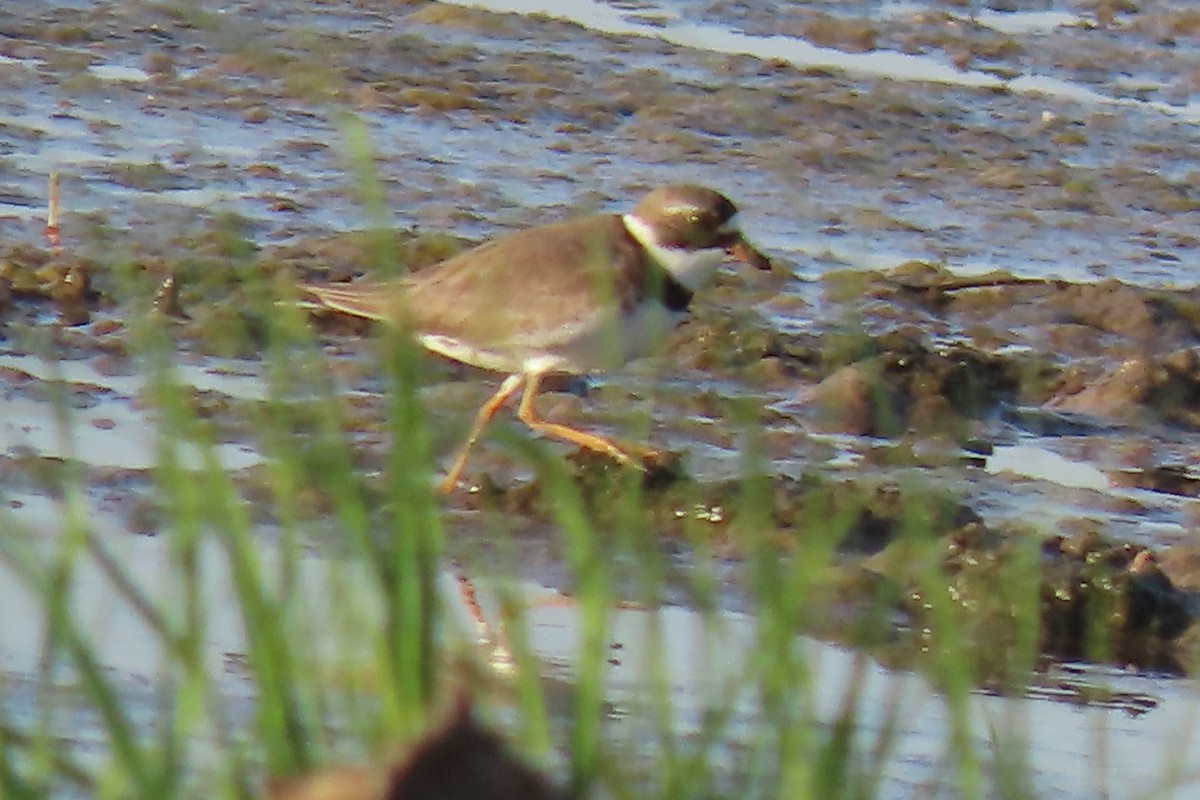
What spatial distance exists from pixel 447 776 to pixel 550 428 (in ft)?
15.7

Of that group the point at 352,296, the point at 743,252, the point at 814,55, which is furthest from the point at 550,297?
the point at 814,55

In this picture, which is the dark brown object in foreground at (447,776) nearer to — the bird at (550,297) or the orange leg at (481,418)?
the orange leg at (481,418)

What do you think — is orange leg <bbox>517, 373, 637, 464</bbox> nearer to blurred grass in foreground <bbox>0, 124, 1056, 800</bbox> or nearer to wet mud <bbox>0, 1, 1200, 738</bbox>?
wet mud <bbox>0, 1, 1200, 738</bbox>

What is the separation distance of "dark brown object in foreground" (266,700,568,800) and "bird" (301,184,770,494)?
13.4 feet

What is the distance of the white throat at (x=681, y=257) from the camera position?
22.7ft

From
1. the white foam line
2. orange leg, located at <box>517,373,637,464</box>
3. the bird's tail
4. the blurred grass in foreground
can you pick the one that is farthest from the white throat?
the white foam line

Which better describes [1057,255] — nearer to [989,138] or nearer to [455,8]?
[989,138]

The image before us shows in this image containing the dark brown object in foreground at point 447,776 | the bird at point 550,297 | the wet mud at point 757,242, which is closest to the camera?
the dark brown object in foreground at point 447,776

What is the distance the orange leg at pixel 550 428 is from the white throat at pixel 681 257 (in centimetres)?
44

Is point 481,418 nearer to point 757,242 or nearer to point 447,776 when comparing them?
point 757,242

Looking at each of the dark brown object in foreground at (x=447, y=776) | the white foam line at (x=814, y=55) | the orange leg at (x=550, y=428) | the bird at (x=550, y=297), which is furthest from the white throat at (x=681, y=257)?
the dark brown object in foreground at (x=447, y=776)

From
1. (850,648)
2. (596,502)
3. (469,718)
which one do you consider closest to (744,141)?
(596,502)

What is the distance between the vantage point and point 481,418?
22.2ft

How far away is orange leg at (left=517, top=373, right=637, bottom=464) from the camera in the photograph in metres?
6.57
